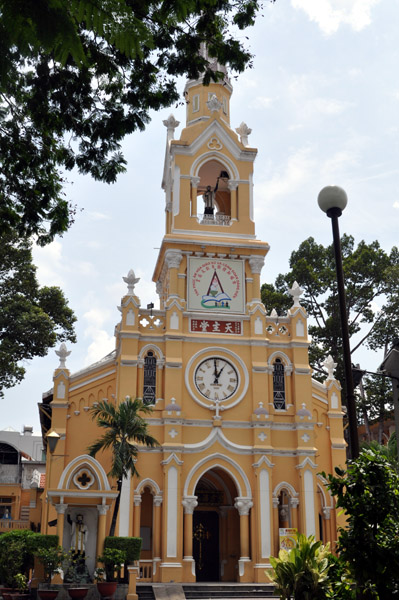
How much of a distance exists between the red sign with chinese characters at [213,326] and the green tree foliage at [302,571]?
15.6m

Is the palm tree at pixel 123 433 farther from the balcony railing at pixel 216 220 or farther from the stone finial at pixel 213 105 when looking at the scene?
the stone finial at pixel 213 105

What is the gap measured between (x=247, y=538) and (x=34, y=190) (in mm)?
19228

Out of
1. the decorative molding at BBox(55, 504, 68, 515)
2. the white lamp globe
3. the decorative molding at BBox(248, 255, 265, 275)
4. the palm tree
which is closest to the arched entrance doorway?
the palm tree

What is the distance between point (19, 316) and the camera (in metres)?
26.8

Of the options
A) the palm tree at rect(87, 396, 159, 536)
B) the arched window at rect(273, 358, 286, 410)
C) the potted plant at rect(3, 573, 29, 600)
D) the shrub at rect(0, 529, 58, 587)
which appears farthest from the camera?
the arched window at rect(273, 358, 286, 410)

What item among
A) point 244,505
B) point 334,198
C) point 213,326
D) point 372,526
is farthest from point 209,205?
point 372,526

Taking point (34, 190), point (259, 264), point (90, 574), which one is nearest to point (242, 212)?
point (259, 264)

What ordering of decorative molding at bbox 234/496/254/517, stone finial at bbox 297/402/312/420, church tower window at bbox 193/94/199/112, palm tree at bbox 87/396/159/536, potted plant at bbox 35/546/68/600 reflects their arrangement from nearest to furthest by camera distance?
potted plant at bbox 35/546/68/600, palm tree at bbox 87/396/159/536, decorative molding at bbox 234/496/254/517, stone finial at bbox 297/402/312/420, church tower window at bbox 193/94/199/112

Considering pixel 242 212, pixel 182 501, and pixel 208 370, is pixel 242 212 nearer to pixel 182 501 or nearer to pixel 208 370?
pixel 208 370

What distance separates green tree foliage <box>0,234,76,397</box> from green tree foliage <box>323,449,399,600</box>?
1876cm

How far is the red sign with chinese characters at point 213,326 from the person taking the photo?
30.0 meters

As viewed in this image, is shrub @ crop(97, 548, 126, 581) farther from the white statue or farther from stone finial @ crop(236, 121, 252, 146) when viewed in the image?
stone finial @ crop(236, 121, 252, 146)

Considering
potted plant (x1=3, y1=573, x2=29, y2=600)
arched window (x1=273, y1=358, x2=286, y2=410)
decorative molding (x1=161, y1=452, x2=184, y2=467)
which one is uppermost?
arched window (x1=273, y1=358, x2=286, y2=410)

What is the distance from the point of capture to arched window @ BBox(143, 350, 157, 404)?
94.6ft
